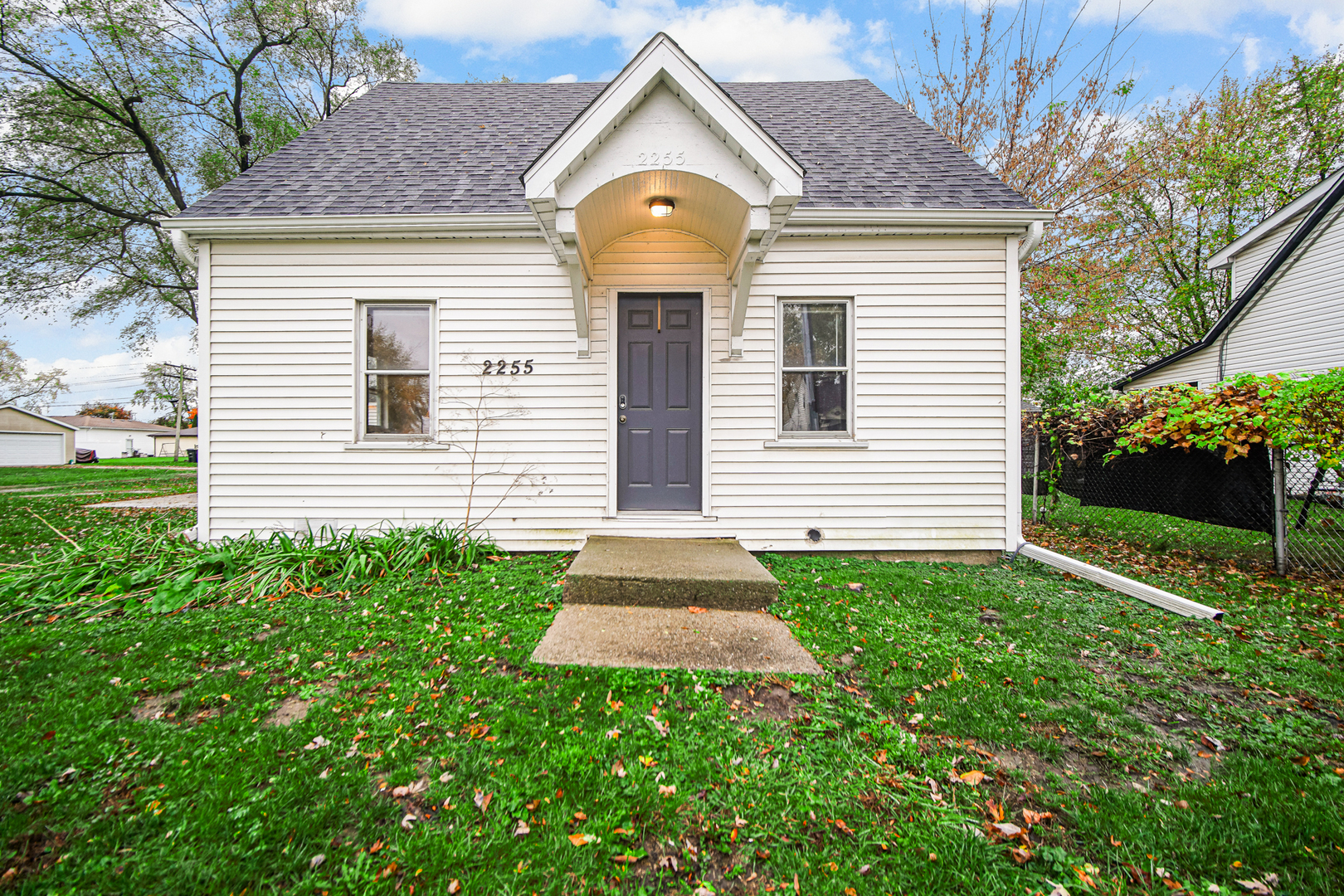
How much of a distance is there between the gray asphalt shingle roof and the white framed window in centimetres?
100

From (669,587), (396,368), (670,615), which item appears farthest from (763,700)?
(396,368)

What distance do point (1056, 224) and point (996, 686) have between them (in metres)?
12.2

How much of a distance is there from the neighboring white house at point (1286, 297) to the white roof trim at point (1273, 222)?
0.6 inches

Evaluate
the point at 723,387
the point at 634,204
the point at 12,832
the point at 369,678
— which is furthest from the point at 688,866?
the point at 634,204

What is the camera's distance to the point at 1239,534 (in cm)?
616

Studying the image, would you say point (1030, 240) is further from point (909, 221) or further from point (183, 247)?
point (183, 247)

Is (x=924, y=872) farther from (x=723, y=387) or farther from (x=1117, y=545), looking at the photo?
(x=1117, y=545)

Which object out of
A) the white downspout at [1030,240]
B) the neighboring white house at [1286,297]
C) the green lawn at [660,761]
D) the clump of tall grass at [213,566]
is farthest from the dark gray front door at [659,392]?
the neighboring white house at [1286,297]

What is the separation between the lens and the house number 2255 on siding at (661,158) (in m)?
3.61

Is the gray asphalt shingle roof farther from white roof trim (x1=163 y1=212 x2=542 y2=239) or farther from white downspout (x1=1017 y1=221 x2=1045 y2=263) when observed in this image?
white downspout (x1=1017 y1=221 x2=1045 y2=263)

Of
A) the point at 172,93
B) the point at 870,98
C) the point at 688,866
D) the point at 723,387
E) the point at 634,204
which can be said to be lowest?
the point at 688,866

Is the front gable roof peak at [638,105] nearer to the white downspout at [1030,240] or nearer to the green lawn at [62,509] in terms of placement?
the white downspout at [1030,240]

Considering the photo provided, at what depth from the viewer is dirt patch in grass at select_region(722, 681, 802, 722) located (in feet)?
7.52

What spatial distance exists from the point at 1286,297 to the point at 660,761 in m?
13.6
